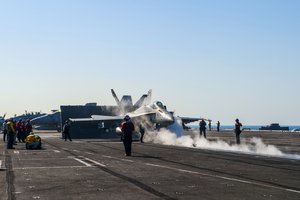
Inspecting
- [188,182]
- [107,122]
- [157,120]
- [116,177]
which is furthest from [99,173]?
[107,122]

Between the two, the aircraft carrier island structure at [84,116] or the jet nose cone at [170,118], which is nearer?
the jet nose cone at [170,118]

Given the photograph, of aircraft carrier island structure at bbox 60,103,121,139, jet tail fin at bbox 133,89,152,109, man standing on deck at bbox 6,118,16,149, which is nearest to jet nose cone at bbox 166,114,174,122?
man standing on deck at bbox 6,118,16,149

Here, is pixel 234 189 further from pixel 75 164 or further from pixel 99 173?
pixel 75 164

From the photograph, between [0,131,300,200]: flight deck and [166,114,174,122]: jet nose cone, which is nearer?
[0,131,300,200]: flight deck

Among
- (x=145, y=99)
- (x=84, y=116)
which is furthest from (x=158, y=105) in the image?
(x=84, y=116)

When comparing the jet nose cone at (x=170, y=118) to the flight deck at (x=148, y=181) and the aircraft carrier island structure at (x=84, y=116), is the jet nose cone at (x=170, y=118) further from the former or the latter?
the flight deck at (x=148, y=181)

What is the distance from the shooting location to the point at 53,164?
62.0ft

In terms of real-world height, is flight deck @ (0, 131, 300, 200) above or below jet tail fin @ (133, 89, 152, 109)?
below

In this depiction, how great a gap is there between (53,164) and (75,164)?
0.95 metres

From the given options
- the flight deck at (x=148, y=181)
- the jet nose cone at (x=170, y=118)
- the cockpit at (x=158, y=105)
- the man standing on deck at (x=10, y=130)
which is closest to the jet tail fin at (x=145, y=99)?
the cockpit at (x=158, y=105)

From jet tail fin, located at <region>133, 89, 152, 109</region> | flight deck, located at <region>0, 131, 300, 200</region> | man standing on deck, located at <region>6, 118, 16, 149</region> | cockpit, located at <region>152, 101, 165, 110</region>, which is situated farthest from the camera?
jet tail fin, located at <region>133, 89, 152, 109</region>

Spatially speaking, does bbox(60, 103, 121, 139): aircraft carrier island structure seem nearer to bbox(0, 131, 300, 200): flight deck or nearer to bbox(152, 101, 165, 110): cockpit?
bbox(152, 101, 165, 110): cockpit

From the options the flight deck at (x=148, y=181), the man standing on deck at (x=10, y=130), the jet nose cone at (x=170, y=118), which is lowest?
the flight deck at (x=148, y=181)

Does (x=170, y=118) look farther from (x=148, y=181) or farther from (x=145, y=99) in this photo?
(x=148, y=181)
